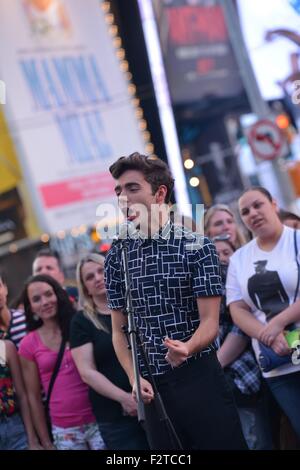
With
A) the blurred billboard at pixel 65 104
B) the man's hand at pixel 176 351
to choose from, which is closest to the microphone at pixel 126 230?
the man's hand at pixel 176 351

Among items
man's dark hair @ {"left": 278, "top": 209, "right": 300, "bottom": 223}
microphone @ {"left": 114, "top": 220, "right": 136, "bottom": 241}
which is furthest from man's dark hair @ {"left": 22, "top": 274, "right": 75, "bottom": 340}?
microphone @ {"left": 114, "top": 220, "right": 136, "bottom": 241}

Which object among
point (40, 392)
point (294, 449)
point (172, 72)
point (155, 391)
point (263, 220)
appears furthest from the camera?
point (172, 72)

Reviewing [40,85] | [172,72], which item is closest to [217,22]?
[172,72]

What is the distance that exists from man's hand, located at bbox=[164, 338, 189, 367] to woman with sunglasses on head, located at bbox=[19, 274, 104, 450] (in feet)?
6.31

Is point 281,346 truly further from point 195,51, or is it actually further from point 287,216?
point 195,51

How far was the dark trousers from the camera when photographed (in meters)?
3.10

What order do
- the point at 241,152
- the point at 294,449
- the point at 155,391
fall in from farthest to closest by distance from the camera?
the point at 241,152 < the point at 294,449 < the point at 155,391

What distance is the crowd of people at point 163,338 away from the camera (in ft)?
10.3

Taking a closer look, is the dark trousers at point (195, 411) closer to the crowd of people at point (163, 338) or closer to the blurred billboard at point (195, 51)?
the crowd of people at point (163, 338)

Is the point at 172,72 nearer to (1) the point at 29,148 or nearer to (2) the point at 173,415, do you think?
(1) the point at 29,148

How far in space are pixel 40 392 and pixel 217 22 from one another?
64.2ft

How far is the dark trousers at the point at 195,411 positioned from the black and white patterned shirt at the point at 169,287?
71 mm

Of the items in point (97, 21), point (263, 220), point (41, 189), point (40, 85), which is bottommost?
point (263, 220)

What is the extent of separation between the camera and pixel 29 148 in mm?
17594
